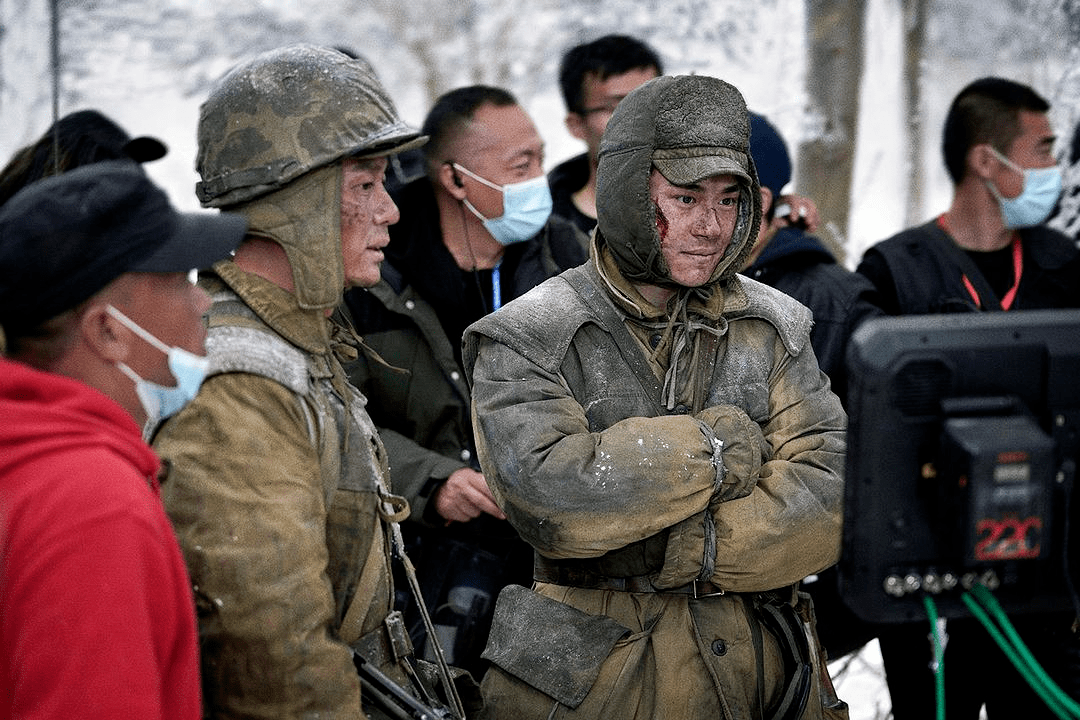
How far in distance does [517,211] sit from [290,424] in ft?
6.88

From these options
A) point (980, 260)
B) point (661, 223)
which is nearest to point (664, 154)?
point (661, 223)

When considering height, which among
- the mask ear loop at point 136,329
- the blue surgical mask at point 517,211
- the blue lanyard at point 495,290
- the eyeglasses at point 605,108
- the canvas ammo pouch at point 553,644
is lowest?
the canvas ammo pouch at point 553,644

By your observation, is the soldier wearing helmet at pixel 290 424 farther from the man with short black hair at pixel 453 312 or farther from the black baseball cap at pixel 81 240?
the man with short black hair at pixel 453 312

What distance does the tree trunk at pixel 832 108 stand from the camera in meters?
6.68

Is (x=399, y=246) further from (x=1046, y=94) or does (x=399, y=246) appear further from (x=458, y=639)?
(x=1046, y=94)

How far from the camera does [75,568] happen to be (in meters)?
1.75

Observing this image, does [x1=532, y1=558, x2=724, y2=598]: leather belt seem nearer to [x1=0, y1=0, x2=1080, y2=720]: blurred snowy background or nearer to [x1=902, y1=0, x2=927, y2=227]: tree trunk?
[x1=0, y1=0, x2=1080, y2=720]: blurred snowy background

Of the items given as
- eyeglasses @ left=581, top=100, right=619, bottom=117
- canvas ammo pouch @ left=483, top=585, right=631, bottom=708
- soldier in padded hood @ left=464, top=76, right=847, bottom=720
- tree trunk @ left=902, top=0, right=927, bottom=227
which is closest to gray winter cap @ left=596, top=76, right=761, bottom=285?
soldier in padded hood @ left=464, top=76, right=847, bottom=720

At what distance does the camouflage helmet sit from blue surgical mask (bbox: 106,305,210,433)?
20.7 inches

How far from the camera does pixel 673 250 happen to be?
293 cm

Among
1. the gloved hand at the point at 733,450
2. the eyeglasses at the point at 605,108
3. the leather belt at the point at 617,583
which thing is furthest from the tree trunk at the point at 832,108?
the leather belt at the point at 617,583

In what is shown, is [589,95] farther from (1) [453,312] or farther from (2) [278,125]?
(2) [278,125]

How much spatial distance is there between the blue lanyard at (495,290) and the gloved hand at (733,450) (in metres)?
1.55

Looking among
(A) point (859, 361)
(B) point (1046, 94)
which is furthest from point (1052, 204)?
(A) point (859, 361)
